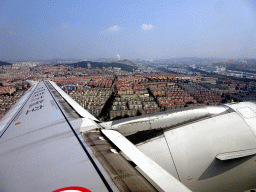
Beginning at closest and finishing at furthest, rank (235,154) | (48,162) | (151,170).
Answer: (151,170)
(48,162)
(235,154)

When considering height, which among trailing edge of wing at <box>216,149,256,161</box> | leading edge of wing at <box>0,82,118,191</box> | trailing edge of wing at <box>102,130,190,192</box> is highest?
trailing edge of wing at <box>102,130,190,192</box>

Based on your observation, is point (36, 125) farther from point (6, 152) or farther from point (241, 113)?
point (241, 113)

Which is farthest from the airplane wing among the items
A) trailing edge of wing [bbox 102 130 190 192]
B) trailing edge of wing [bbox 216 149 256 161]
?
trailing edge of wing [bbox 216 149 256 161]

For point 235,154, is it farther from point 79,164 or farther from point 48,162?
point 48,162

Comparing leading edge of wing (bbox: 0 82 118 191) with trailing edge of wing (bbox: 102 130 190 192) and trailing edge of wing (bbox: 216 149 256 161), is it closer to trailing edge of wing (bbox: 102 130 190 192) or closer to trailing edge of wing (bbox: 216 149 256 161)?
trailing edge of wing (bbox: 102 130 190 192)

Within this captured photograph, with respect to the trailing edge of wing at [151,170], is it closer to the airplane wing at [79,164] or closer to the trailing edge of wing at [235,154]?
the airplane wing at [79,164]

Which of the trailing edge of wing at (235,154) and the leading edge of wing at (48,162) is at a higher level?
the leading edge of wing at (48,162)

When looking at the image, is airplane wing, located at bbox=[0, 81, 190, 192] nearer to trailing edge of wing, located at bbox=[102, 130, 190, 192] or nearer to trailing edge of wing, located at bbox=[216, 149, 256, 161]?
trailing edge of wing, located at bbox=[102, 130, 190, 192]

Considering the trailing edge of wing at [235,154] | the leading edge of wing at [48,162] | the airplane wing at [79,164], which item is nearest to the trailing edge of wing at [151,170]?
the airplane wing at [79,164]

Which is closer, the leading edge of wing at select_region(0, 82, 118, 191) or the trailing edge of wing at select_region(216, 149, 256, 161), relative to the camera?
the leading edge of wing at select_region(0, 82, 118, 191)

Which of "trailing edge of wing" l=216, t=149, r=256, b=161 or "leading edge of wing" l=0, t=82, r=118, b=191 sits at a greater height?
"leading edge of wing" l=0, t=82, r=118, b=191

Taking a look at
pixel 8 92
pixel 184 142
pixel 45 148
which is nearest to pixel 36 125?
pixel 45 148

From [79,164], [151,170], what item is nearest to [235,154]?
[151,170]
